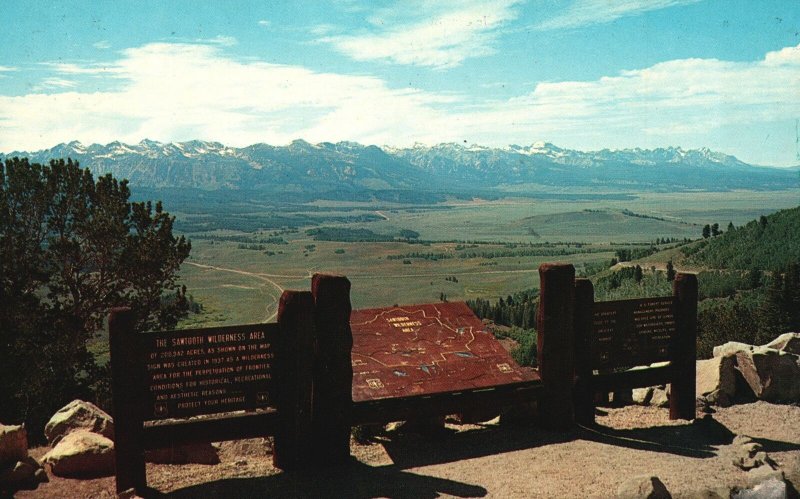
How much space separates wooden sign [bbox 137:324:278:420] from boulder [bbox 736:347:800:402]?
9.56 meters

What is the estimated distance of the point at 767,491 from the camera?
9328 mm

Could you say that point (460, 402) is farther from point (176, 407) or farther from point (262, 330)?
point (176, 407)

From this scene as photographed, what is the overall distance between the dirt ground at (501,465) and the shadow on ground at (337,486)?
14mm

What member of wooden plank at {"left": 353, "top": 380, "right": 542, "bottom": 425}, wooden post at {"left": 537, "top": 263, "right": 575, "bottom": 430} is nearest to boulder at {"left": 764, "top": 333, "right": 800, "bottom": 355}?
wooden post at {"left": 537, "top": 263, "right": 575, "bottom": 430}

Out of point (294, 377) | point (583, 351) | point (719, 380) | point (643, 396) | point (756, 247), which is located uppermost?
point (294, 377)

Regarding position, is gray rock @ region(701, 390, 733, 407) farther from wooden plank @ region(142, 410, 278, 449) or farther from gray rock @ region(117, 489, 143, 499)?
gray rock @ region(117, 489, 143, 499)

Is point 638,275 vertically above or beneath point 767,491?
beneath

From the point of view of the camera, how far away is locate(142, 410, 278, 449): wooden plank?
9.06 metres

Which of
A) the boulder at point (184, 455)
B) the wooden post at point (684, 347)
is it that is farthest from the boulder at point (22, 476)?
the wooden post at point (684, 347)

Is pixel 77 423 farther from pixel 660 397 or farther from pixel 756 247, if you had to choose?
pixel 756 247

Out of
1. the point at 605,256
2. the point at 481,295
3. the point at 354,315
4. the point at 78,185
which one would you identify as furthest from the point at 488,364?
the point at 605,256

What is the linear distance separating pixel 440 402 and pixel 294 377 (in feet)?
7.81

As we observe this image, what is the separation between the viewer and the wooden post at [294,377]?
9594 mm

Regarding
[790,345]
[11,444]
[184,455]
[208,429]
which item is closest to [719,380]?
[790,345]
